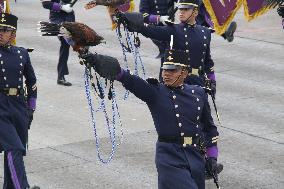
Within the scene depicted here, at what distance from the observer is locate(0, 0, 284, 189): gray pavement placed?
11.9m

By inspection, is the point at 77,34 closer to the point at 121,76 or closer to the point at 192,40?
the point at 121,76

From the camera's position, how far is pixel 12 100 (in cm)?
1097

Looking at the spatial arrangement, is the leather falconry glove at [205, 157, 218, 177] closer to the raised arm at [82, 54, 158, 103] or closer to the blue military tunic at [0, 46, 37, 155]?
the raised arm at [82, 54, 158, 103]

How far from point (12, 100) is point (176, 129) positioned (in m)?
2.62

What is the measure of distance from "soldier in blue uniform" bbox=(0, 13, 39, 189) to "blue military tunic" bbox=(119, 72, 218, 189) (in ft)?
7.20

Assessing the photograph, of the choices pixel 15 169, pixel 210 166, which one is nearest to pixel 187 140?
pixel 210 166

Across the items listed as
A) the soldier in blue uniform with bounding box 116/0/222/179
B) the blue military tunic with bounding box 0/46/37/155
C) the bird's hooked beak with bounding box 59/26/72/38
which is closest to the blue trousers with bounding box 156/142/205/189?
the bird's hooked beak with bounding box 59/26/72/38

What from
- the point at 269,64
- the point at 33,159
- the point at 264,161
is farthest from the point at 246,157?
the point at 269,64

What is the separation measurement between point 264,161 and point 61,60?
6.23 meters

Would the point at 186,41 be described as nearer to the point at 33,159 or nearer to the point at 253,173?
the point at 253,173

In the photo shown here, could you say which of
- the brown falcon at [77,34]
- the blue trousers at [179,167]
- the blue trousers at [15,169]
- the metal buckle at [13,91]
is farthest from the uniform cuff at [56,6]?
the brown falcon at [77,34]

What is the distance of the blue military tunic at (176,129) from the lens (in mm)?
8977

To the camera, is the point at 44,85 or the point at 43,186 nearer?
the point at 43,186

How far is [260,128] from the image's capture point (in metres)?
14.5
